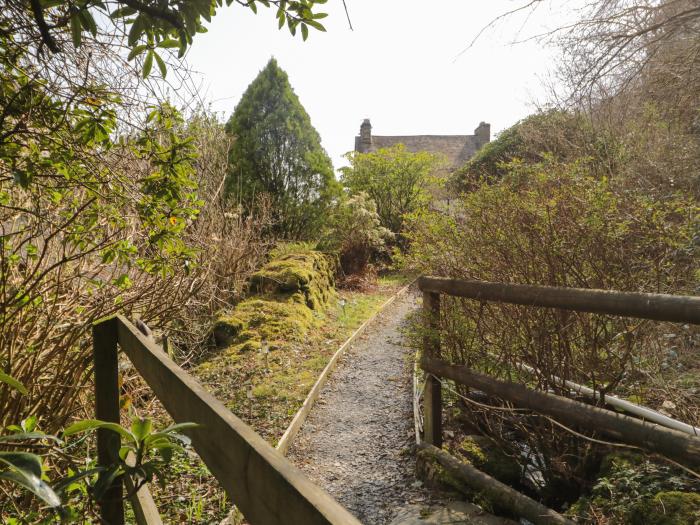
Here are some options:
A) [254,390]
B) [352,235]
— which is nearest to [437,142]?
[352,235]

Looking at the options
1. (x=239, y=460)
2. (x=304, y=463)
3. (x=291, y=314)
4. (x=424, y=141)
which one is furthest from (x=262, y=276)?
(x=424, y=141)

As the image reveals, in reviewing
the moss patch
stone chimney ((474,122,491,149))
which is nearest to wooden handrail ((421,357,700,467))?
the moss patch

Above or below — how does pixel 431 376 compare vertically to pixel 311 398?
above

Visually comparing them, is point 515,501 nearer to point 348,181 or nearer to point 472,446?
point 472,446

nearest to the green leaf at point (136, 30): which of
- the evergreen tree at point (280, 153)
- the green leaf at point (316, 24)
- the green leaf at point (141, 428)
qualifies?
the green leaf at point (316, 24)

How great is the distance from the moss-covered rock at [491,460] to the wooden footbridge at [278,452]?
0.31 metres

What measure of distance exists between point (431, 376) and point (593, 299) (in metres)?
1.94

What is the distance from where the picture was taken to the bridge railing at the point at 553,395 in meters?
2.10

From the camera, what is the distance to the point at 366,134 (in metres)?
33.3

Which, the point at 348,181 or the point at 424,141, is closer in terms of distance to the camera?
the point at 348,181

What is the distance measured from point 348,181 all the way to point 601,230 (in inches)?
719

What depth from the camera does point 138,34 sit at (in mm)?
1986

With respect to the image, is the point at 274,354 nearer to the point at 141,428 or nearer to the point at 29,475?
the point at 141,428

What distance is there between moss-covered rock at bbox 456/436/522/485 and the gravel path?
0.52 m
